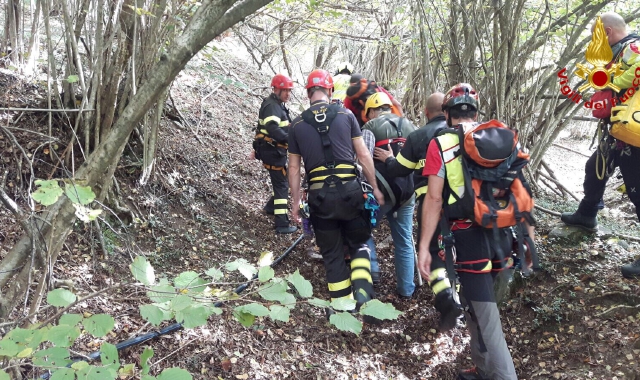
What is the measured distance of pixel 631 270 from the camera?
386cm

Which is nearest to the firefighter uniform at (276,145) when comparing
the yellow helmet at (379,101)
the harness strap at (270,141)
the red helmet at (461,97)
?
the harness strap at (270,141)

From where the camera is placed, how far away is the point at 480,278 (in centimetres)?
309

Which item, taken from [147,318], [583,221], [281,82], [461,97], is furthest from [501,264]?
[281,82]

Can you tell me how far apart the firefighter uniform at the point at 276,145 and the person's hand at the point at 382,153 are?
159cm

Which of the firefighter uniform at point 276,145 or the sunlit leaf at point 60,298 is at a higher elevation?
the sunlit leaf at point 60,298

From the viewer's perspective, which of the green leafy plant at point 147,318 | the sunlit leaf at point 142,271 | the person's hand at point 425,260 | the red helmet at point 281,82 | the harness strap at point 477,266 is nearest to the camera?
the green leafy plant at point 147,318

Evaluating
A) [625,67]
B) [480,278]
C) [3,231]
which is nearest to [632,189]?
[625,67]

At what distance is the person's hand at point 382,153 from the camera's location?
14.5ft

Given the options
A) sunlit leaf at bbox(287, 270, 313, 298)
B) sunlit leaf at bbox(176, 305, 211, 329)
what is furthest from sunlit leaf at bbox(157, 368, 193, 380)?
sunlit leaf at bbox(287, 270, 313, 298)

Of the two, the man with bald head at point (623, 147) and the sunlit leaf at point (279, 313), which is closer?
the sunlit leaf at point (279, 313)

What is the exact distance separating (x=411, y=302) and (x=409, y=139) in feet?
6.02

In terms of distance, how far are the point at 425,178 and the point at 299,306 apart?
5.74 feet

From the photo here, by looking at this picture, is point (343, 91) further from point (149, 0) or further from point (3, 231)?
point (3, 231)

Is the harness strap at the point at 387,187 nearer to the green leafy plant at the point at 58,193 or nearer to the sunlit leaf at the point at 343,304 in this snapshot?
the sunlit leaf at the point at 343,304
